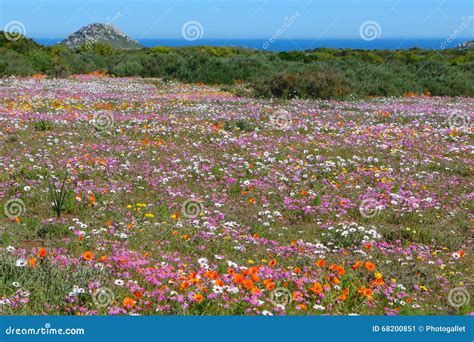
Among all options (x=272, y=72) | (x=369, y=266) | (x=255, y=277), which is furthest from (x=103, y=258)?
(x=272, y=72)

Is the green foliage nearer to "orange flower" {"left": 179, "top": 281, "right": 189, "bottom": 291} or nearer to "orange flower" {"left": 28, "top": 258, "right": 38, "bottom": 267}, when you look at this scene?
"orange flower" {"left": 28, "top": 258, "right": 38, "bottom": 267}

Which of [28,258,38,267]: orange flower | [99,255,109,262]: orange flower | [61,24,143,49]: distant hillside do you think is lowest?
[99,255,109,262]: orange flower

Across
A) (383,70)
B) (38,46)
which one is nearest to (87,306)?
(383,70)

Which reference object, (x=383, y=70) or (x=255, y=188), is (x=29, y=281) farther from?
(x=383, y=70)

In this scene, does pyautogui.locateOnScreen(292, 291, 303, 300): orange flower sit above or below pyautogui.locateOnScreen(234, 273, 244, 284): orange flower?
below

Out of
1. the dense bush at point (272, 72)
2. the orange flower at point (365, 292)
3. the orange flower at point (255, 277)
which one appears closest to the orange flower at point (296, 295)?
the orange flower at point (255, 277)

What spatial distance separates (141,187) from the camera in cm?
1182

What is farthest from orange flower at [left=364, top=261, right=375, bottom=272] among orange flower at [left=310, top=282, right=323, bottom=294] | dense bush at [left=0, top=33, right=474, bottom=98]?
dense bush at [left=0, top=33, right=474, bottom=98]

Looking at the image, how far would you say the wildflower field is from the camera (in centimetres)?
680

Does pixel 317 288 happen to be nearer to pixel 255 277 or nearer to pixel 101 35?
pixel 255 277

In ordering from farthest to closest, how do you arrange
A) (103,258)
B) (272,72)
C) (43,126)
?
(272,72), (43,126), (103,258)

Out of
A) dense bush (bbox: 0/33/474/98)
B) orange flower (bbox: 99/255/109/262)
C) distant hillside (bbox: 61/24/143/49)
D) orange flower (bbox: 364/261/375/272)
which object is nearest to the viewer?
orange flower (bbox: 99/255/109/262)

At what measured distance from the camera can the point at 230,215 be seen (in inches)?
416

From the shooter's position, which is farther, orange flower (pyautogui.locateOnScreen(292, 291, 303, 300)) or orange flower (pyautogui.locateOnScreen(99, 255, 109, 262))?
orange flower (pyautogui.locateOnScreen(99, 255, 109, 262))
